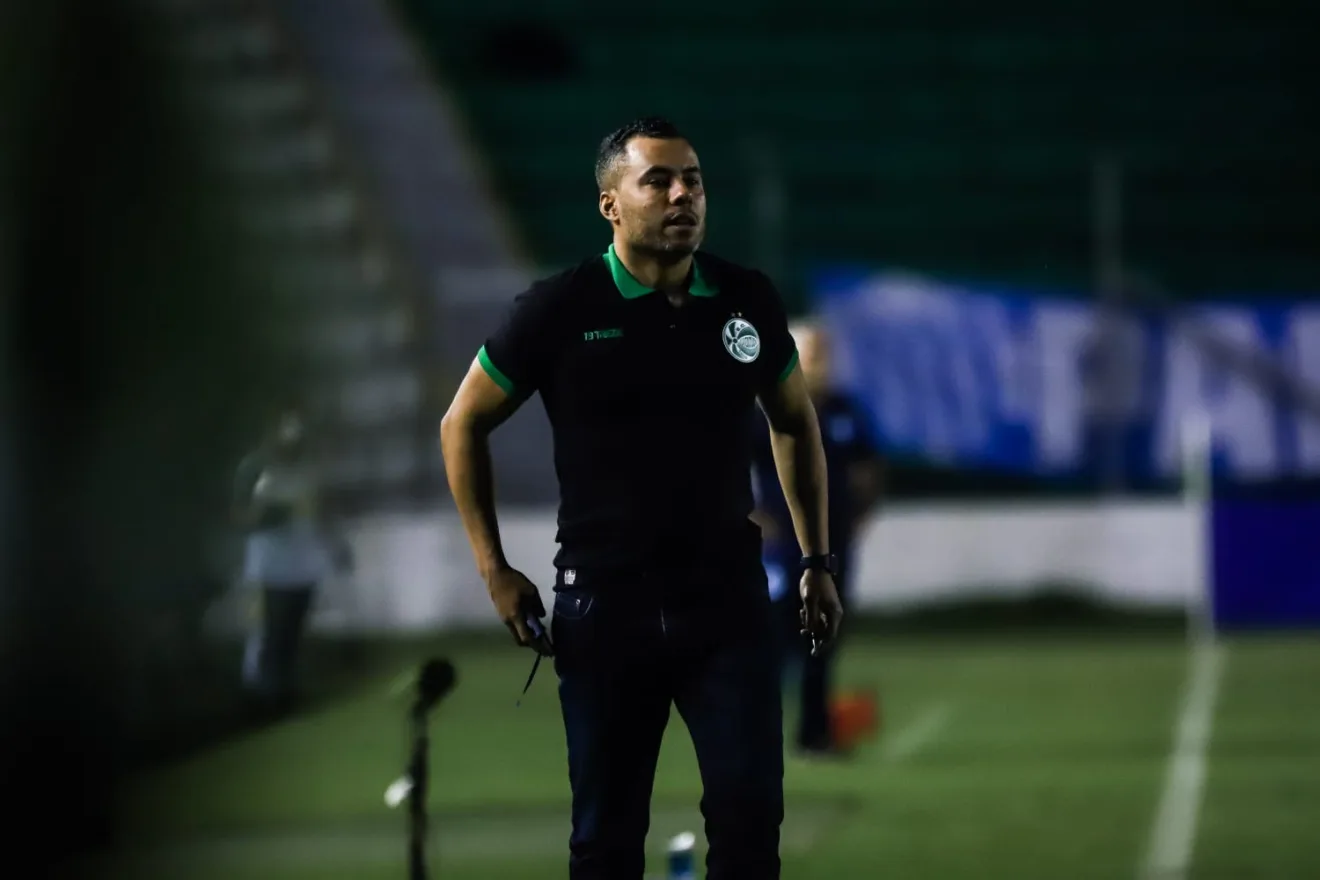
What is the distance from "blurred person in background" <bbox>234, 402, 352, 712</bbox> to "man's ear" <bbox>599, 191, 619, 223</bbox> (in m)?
0.79

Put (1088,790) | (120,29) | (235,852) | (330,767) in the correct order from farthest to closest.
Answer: (330,767)
(1088,790)
(235,852)
(120,29)

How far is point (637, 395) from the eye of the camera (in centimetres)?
525

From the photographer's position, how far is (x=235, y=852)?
6.14m

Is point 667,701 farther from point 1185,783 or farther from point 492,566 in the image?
point 1185,783

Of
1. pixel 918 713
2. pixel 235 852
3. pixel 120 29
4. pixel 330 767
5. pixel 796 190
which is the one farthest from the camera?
pixel 796 190

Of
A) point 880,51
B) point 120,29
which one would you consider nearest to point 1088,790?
point 120,29

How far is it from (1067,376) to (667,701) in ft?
39.2

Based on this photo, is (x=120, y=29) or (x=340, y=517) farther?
(x=340, y=517)

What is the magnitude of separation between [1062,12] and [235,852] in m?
13.6

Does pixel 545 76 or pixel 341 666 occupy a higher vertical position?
pixel 545 76

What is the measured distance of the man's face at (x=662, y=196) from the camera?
17.0 feet

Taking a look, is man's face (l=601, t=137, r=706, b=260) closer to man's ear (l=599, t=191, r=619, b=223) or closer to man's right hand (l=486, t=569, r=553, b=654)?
man's ear (l=599, t=191, r=619, b=223)

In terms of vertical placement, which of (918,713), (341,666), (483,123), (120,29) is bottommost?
(918,713)

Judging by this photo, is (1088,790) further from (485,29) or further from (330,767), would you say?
(485,29)
